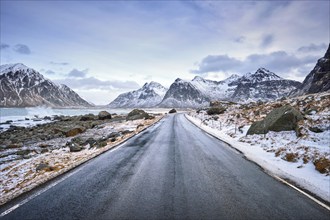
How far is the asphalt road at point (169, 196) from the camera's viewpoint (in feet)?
16.8

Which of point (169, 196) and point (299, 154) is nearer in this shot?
point (169, 196)

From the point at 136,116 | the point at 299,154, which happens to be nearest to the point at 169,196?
the point at 299,154

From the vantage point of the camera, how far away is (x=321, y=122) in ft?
47.9

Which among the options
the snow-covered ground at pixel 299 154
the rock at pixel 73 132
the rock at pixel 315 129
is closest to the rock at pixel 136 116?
the rock at pixel 73 132

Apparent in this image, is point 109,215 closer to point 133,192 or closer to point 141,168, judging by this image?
point 133,192

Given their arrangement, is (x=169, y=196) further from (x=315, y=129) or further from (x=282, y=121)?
(x=282, y=121)

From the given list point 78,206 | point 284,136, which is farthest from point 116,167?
point 284,136

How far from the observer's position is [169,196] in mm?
6055

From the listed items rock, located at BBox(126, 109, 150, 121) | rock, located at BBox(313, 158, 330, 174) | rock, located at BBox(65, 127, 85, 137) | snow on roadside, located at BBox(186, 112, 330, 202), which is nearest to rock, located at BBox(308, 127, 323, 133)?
snow on roadside, located at BBox(186, 112, 330, 202)

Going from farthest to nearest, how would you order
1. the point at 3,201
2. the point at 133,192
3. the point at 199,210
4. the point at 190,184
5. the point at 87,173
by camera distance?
the point at 87,173 → the point at 190,184 → the point at 133,192 → the point at 3,201 → the point at 199,210

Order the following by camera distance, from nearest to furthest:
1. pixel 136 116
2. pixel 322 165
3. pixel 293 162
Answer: pixel 322 165
pixel 293 162
pixel 136 116

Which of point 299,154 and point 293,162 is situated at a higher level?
point 299,154

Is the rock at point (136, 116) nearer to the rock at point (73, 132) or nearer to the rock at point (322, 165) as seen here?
the rock at point (73, 132)

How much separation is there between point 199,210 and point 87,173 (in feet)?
15.3
